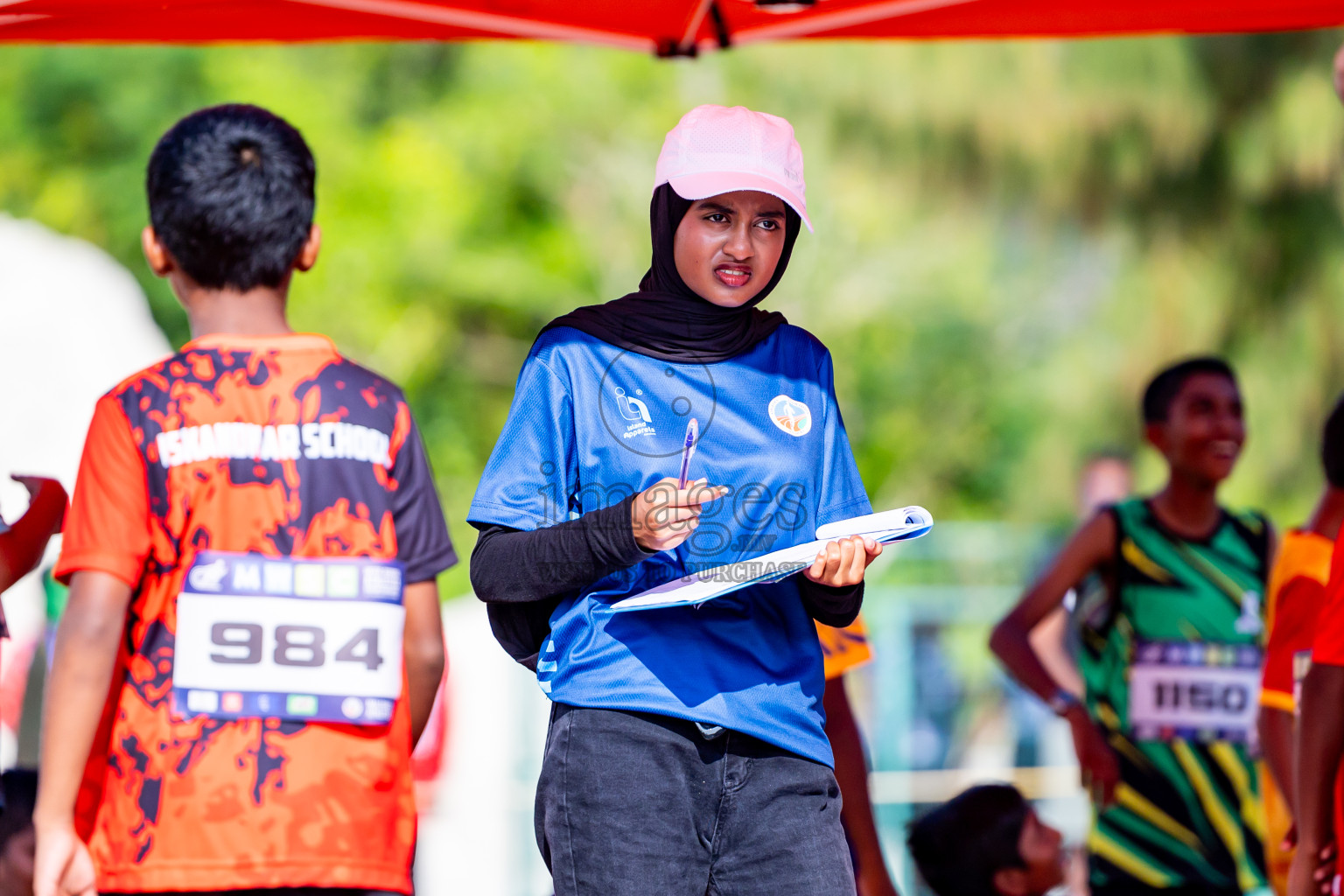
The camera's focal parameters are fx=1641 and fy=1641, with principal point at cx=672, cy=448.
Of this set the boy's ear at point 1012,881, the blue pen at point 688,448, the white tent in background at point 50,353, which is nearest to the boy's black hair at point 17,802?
the white tent in background at point 50,353

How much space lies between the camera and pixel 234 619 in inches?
94.1

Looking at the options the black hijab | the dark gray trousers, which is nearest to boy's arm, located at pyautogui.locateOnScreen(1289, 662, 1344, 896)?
the dark gray trousers

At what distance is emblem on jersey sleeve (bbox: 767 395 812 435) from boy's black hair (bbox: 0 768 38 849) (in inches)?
85.4

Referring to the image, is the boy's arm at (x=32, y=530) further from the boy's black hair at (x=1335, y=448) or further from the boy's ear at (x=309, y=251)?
the boy's black hair at (x=1335, y=448)

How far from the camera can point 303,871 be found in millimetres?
2375

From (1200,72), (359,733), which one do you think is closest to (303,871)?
(359,733)

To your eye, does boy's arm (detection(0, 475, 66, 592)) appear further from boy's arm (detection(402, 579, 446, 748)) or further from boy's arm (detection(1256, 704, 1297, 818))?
boy's arm (detection(1256, 704, 1297, 818))

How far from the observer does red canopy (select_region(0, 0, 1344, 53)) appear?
3.78 meters

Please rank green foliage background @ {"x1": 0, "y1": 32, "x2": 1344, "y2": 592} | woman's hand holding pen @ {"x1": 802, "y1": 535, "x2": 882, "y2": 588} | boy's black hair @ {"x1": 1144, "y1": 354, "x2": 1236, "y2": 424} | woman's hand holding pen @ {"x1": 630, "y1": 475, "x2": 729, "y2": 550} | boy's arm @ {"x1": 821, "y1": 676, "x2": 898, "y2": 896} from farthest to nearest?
green foliage background @ {"x1": 0, "y1": 32, "x2": 1344, "y2": 592} → boy's black hair @ {"x1": 1144, "y1": 354, "x2": 1236, "y2": 424} → boy's arm @ {"x1": 821, "y1": 676, "x2": 898, "y2": 896} → woman's hand holding pen @ {"x1": 802, "y1": 535, "x2": 882, "y2": 588} → woman's hand holding pen @ {"x1": 630, "y1": 475, "x2": 729, "y2": 550}

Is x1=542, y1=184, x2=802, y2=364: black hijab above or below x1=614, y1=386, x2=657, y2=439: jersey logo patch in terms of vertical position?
above

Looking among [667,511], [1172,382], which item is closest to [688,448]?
[667,511]

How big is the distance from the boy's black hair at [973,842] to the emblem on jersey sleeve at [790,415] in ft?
7.03

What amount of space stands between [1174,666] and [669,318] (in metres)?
2.57

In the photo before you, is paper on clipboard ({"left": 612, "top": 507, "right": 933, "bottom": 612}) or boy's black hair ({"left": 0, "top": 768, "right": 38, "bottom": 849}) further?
boy's black hair ({"left": 0, "top": 768, "right": 38, "bottom": 849})
